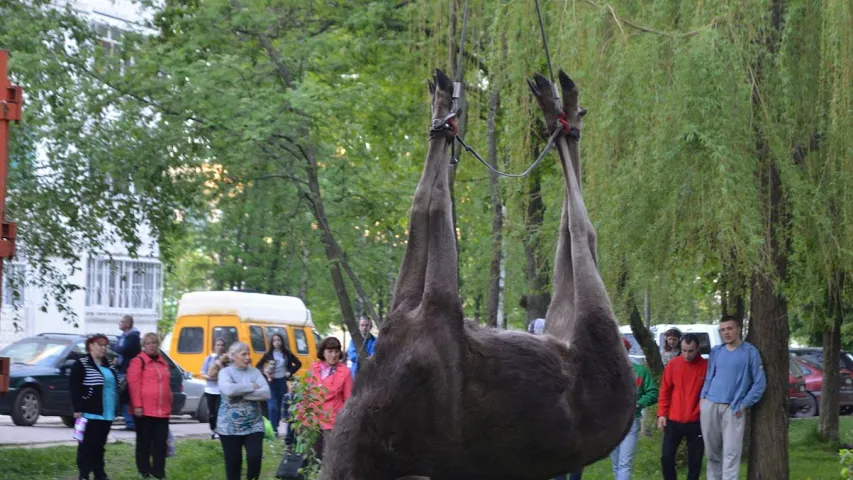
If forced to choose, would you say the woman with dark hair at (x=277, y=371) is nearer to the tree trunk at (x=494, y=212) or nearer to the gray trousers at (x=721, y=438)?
the tree trunk at (x=494, y=212)

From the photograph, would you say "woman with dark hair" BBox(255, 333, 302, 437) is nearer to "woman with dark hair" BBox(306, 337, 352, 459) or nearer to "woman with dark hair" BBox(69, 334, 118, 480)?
"woman with dark hair" BBox(69, 334, 118, 480)

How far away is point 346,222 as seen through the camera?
19031 millimetres

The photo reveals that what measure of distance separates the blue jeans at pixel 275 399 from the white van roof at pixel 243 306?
8168 millimetres

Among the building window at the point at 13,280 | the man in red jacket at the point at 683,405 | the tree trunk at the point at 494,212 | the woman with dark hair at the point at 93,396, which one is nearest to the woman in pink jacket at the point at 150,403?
the woman with dark hair at the point at 93,396

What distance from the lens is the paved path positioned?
18.8 meters

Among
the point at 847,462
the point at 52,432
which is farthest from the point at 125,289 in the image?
the point at 847,462

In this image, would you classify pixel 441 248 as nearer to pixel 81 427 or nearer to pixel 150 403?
pixel 81 427

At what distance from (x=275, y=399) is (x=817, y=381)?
61.3 ft

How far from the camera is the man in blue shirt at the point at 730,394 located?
1198cm

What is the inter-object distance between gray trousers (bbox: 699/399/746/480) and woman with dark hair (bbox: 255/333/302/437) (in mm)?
7367

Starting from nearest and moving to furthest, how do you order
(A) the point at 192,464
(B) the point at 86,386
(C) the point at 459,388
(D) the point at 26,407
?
1. (C) the point at 459,388
2. (B) the point at 86,386
3. (A) the point at 192,464
4. (D) the point at 26,407

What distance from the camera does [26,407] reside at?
21.6 meters

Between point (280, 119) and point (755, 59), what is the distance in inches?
288

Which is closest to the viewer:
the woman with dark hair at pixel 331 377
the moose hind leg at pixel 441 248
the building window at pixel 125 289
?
the moose hind leg at pixel 441 248
